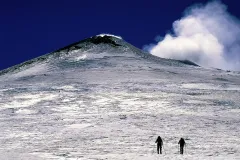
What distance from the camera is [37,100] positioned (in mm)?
58781

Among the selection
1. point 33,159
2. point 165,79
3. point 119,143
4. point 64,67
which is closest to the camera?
point 33,159

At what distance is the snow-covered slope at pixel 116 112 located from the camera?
29.5 metres

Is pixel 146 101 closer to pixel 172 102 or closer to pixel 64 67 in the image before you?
pixel 172 102

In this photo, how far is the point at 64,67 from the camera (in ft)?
335

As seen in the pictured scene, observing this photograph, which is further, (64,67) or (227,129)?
(64,67)

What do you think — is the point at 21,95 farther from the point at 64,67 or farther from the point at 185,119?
the point at 64,67

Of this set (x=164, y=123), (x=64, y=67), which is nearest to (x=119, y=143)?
(x=164, y=123)

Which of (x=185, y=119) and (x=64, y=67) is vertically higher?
(x=64, y=67)

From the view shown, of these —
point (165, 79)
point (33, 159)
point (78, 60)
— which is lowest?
point (33, 159)

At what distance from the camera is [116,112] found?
48.4 metres

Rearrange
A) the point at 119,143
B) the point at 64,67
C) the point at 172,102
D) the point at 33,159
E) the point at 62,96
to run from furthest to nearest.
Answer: the point at 64,67 < the point at 62,96 < the point at 172,102 < the point at 119,143 < the point at 33,159

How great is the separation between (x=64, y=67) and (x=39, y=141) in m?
69.9

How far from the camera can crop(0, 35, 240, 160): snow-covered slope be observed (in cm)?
2948

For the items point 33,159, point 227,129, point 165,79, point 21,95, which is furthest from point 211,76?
point 33,159
